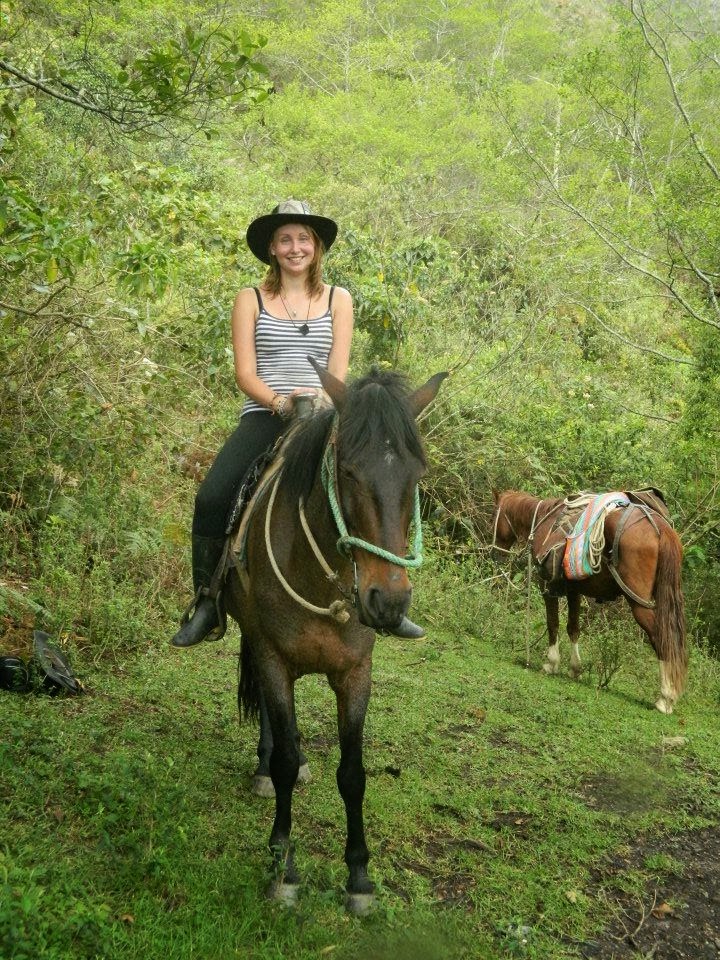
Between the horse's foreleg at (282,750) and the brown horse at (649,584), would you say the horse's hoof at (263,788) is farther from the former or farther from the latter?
the brown horse at (649,584)

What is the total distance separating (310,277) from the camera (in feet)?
14.7

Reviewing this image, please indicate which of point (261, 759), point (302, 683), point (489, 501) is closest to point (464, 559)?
point (489, 501)

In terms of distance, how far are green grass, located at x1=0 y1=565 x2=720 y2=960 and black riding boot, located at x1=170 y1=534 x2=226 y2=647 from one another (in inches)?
26.9

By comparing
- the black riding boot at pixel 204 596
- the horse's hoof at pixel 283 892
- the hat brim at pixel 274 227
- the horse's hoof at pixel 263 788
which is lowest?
the horse's hoof at pixel 263 788

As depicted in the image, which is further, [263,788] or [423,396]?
[263,788]

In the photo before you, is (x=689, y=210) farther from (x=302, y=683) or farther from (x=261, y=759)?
(x=261, y=759)

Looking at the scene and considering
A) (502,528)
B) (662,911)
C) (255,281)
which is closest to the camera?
(662,911)

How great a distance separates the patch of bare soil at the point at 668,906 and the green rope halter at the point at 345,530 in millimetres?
1887

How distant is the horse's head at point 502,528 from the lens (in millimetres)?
9570

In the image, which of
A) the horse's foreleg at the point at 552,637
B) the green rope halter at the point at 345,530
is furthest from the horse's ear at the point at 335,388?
the horse's foreleg at the point at 552,637

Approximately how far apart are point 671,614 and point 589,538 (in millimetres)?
942

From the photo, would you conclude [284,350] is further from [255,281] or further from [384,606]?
[255,281]

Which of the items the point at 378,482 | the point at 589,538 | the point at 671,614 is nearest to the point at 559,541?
the point at 589,538

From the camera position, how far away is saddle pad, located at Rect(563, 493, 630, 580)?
7.78m
